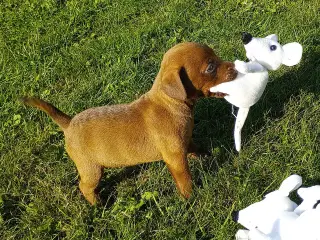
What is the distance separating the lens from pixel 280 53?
3465mm

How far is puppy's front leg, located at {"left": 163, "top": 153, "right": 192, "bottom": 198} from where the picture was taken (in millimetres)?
3353

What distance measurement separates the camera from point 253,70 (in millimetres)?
3258

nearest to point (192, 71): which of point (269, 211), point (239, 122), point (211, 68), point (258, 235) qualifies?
point (211, 68)

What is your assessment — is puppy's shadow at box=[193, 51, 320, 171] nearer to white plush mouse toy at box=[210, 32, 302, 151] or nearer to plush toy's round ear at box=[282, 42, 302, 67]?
white plush mouse toy at box=[210, 32, 302, 151]

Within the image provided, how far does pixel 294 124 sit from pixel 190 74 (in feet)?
4.07

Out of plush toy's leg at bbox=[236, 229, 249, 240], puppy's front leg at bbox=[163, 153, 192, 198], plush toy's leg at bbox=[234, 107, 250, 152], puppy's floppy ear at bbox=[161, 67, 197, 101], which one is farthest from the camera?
plush toy's leg at bbox=[234, 107, 250, 152]

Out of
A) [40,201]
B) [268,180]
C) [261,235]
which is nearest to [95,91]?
[40,201]

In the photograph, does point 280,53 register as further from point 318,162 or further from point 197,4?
point 197,4

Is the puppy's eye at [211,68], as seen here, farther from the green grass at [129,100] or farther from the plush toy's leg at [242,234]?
the plush toy's leg at [242,234]

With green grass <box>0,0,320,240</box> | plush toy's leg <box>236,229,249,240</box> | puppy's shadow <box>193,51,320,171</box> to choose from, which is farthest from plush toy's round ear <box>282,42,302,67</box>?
plush toy's leg <box>236,229,249,240</box>

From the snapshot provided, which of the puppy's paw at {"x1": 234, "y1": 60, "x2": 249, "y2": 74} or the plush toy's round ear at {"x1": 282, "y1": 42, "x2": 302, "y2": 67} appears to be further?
the plush toy's round ear at {"x1": 282, "y1": 42, "x2": 302, "y2": 67}

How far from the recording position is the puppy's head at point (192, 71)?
3.12m

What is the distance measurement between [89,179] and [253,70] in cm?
139

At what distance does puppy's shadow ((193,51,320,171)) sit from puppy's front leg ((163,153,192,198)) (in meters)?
0.52
